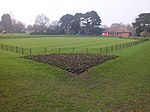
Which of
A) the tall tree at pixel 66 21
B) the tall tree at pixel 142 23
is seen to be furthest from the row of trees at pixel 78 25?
the tall tree at pixel 142 23

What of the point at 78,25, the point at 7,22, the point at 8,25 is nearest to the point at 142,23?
the point at 78,25

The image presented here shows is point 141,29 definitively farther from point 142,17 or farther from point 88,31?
point 88,31

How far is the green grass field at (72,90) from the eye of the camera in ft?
41.6

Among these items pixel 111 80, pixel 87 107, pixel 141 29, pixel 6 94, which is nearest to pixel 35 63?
pixel 111 80

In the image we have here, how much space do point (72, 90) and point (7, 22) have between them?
141 metres

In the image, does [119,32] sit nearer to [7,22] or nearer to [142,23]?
[142,23]

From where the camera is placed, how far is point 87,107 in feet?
41.7

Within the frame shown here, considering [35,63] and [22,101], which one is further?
[35,63]

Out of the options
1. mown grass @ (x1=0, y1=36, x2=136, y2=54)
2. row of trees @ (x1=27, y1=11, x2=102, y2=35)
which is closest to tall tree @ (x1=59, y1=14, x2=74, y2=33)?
row of trees @ (x1=27, y1=11, x2=102, y2=35)

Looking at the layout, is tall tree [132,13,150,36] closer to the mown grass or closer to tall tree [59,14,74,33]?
tall tree [59,14,74,33]

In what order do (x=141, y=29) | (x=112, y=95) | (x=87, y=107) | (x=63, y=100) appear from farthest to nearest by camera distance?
1. (x=141, y=29)
2. (x=112, y=95)
3. (x=63, y=100)
4. (x=87, y=107)

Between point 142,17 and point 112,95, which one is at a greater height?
point 142,17

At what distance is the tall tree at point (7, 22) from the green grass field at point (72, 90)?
124 meters

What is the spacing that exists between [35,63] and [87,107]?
41.3 feet
